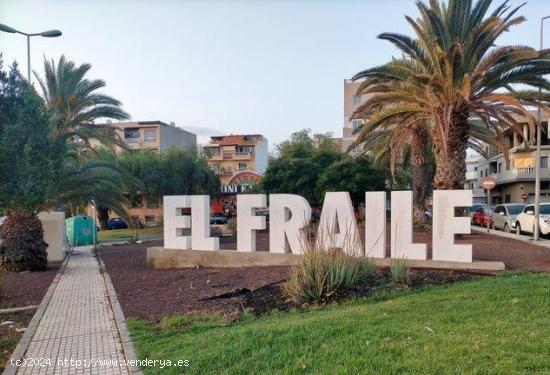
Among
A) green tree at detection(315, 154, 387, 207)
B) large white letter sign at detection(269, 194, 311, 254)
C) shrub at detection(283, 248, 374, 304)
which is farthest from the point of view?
green tree at detection(315, 154, 387, 207)

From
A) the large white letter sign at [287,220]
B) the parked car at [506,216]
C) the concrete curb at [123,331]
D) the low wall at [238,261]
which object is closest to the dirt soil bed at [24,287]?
the concrete curb at [123,331]

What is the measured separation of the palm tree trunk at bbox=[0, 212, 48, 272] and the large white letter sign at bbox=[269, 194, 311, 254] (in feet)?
24.3

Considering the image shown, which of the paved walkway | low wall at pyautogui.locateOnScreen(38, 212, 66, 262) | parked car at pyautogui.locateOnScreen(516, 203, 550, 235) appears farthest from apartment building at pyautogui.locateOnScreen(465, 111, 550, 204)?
the paved walkway

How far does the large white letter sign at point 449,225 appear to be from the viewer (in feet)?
33.6

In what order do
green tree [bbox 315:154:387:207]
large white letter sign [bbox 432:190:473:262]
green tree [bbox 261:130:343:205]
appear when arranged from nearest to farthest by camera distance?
large white letter sign [bbox 432:190:473:262] < green tree [bbox 315:154:387:207] < green tree [bbox 261:130:343:205]

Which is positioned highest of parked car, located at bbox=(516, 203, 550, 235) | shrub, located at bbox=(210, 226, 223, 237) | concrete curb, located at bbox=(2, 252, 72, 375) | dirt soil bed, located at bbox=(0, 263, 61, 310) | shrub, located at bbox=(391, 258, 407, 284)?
parked car, located at bbox=(516, 203, 550, 235)

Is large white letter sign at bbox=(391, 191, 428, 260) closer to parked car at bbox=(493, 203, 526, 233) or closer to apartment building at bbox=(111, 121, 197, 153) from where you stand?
parked car at bbox=(493, 203, 526, 233)

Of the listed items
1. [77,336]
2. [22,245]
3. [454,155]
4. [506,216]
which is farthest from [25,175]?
[506,216]

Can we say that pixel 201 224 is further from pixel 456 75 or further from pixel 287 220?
pixel 456 75

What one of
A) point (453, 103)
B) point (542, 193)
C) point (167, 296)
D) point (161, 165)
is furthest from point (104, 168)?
point (542, 193)

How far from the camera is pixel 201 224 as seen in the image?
547 inches

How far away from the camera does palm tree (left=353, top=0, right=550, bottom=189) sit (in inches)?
606

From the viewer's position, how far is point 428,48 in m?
16.1

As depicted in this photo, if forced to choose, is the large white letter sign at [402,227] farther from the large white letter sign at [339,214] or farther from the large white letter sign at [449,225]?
the large white letter sign at [339,214]
